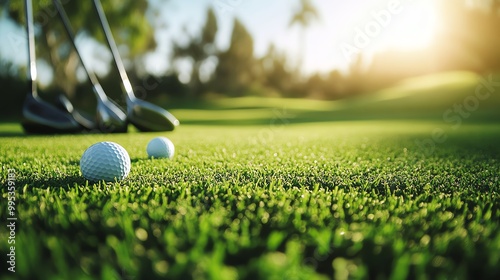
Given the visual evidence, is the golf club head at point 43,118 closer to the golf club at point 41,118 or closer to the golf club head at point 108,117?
the golf club at point 41,118

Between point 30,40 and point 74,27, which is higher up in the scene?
point 74,27

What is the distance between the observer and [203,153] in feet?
14.0

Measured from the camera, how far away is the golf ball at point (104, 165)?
2.57 metres

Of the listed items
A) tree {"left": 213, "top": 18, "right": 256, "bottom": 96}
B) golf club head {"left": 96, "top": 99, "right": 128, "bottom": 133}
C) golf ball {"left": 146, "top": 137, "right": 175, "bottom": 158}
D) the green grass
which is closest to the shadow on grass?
the green grass

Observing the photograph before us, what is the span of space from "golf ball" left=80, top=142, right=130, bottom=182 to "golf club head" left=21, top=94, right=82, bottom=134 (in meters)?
4.09

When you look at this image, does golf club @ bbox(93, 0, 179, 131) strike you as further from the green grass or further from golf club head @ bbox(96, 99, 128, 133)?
the green grass

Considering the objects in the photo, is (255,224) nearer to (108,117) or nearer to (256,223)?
(256,223)

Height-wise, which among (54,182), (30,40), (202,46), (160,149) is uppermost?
→ (202,46)

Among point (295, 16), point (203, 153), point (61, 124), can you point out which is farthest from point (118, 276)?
point (295, 16)

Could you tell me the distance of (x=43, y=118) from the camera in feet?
20.5

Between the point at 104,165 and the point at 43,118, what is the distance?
14.5 ft

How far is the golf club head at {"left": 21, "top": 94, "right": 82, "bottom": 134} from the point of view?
6104mm

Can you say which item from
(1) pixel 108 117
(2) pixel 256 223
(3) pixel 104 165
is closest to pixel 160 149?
(3) pixel 104 165

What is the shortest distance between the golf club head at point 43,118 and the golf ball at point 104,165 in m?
4.09
